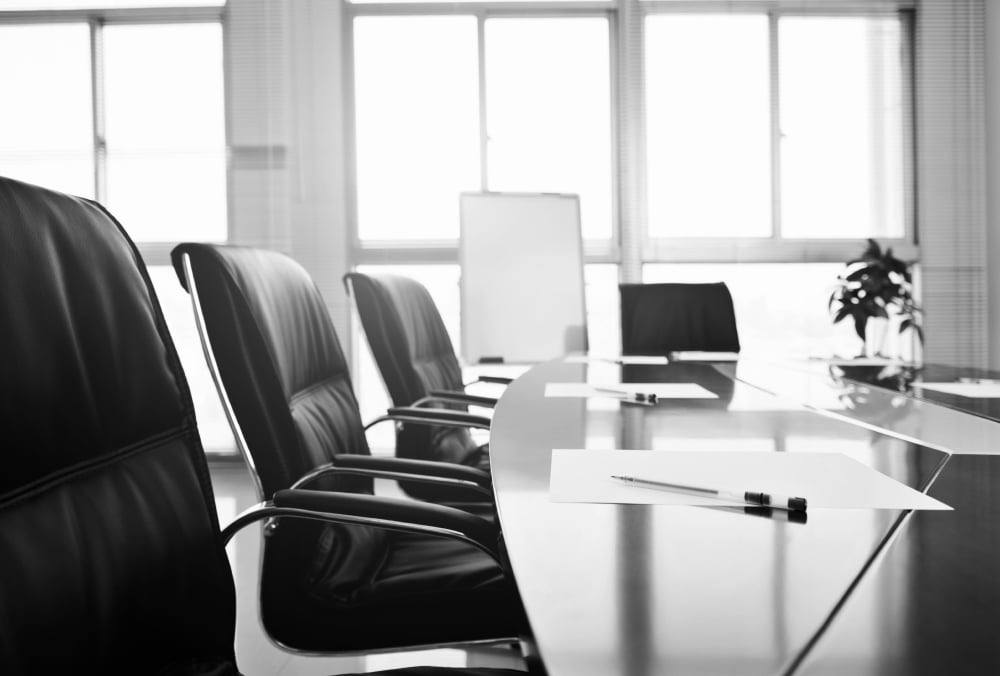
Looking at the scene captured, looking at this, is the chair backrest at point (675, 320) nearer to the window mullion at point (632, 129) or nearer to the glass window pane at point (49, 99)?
the window mullion at point (632, 129)

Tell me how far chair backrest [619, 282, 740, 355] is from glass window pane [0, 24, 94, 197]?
372 centimetres

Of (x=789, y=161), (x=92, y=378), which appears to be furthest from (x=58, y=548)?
(x=789, y=161)

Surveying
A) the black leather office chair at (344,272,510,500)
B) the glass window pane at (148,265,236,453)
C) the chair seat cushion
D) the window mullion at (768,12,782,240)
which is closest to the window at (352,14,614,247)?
the window mullion at (768,12,782,240)

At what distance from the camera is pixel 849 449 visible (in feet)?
3.18

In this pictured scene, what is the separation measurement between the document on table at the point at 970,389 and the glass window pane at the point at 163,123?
14.4ft

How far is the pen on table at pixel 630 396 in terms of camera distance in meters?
1.45

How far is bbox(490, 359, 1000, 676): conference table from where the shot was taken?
39 cm

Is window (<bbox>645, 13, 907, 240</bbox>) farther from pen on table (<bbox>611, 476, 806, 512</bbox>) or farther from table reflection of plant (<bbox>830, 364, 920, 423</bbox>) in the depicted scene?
pen on table (<bbox>611, 476, 806, 512</bbox>)

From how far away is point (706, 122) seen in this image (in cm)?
489

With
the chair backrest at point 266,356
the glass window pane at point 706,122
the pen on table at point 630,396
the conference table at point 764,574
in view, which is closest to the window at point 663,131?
the glass window pane at point 706,122

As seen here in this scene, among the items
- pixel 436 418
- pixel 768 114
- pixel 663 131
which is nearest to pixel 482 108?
pixel 663 131

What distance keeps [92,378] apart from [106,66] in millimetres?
5055

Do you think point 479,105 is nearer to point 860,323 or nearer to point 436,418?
point 860,323

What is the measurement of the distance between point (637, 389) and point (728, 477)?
0.89 meters
